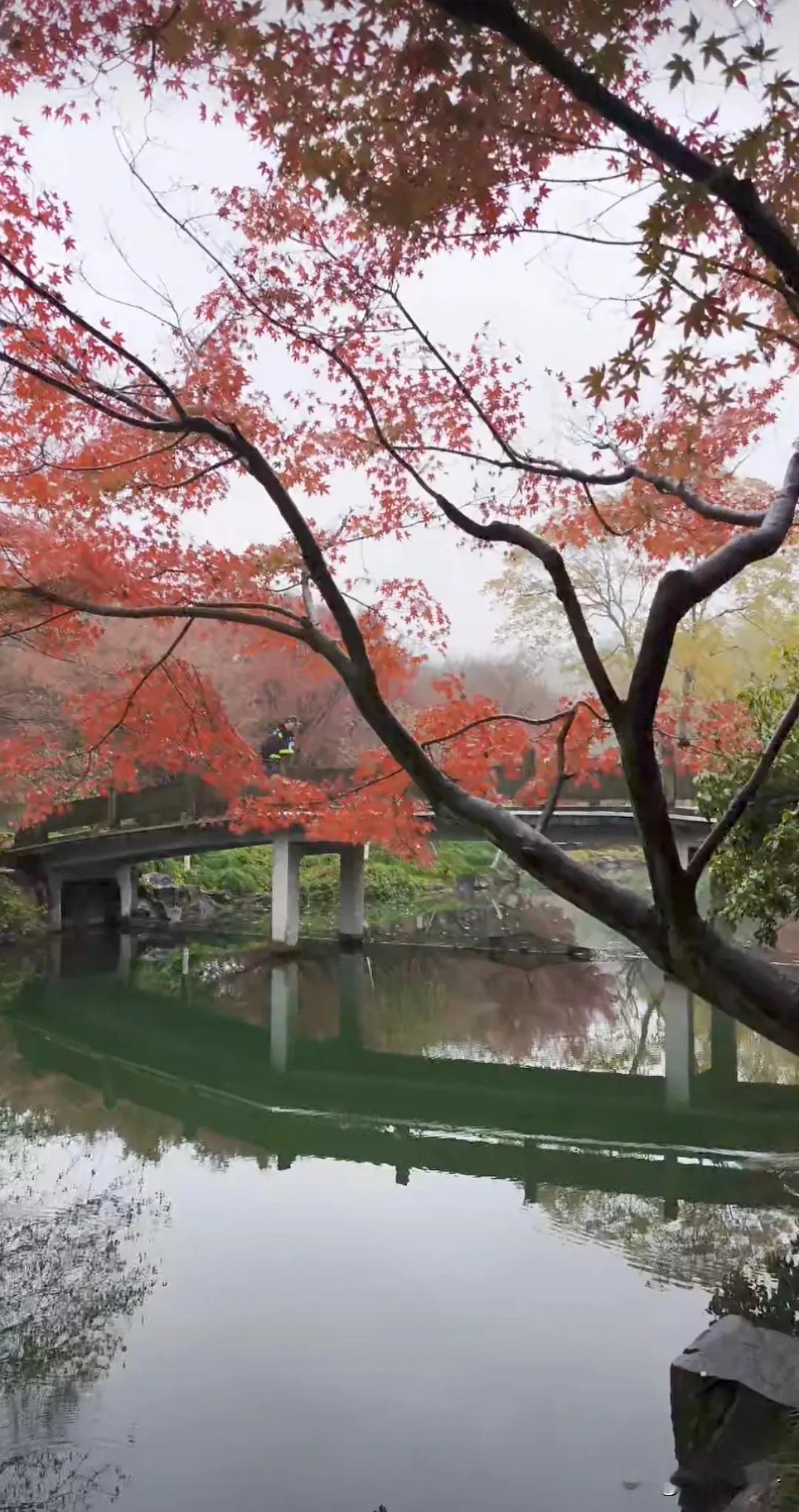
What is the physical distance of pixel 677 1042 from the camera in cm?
1048

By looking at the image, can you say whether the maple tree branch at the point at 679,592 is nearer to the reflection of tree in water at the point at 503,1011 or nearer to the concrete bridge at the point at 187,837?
the reflection of tree in water at the point at 503,1011

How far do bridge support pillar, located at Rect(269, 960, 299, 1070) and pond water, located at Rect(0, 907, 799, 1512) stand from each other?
78 mm

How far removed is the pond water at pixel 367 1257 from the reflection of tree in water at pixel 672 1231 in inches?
0.8

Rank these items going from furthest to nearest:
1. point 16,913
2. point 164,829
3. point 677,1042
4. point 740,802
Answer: point 16,913 < point 164,829 < point 677,1042 < point 740,802

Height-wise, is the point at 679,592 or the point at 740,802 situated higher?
the point at 679,592

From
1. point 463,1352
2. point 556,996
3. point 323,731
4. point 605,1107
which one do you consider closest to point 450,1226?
point 463,1352

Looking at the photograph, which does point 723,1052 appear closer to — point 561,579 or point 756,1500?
point 756,1500

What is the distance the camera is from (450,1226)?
543cm

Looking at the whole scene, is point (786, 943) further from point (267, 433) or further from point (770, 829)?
point (267, 433)

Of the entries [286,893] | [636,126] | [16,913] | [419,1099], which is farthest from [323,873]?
[636,126]

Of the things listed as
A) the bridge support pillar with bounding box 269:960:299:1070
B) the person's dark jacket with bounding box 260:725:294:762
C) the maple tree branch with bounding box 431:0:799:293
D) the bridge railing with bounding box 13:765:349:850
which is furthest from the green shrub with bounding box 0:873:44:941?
the maple tree branch with bounding box 431:0:799:293

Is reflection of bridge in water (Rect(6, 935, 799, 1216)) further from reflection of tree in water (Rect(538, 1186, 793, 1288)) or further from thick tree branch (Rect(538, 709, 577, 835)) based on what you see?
thick tree branch (Rect(538, 709, 577, 835))

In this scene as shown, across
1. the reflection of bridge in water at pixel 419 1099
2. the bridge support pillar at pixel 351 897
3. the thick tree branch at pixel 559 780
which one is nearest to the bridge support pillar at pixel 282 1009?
the reflection of bridge in water at pixel 419 1099

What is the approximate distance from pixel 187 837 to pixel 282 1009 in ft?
12.3
